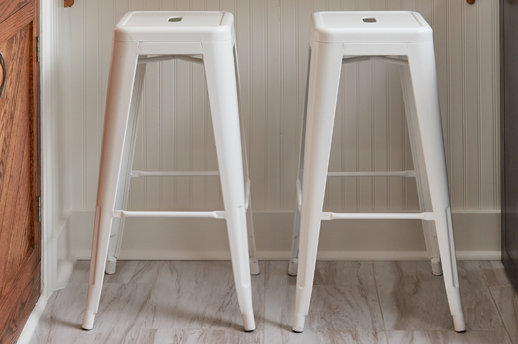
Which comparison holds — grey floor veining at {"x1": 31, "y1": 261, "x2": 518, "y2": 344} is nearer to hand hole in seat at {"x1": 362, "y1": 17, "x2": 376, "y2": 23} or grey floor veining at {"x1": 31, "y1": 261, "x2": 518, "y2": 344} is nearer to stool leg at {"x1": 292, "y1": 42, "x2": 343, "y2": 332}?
stool leg at {"x1": 292, "y1": 42, "x2": 343, "y2": 332}

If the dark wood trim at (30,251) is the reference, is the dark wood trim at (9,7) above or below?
above

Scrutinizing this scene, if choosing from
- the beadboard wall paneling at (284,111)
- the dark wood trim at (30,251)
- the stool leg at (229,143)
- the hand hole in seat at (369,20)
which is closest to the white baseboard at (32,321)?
the dark wood trim at (30,251)

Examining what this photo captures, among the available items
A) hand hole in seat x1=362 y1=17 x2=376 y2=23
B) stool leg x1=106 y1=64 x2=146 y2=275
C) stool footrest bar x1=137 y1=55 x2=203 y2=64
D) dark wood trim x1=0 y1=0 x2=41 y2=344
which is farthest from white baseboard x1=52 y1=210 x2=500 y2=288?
hand hole in seat x1=362 y1=17 x2=376 y2=23

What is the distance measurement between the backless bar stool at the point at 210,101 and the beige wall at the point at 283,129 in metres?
0.34

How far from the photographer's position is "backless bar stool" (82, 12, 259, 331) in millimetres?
1212

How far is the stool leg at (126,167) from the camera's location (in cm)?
155

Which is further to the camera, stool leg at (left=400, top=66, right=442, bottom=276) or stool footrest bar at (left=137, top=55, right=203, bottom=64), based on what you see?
stool leg at (left=400, top=66, right=442, bottom=276)

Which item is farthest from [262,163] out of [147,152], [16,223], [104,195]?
[16,223]

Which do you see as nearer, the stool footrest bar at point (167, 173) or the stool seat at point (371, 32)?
the stool seat at point (371, 32)

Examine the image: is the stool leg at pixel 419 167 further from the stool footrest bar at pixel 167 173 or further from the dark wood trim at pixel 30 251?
the dark wood trim at pixel 30 251

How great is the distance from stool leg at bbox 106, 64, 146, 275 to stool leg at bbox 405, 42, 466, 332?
72cm

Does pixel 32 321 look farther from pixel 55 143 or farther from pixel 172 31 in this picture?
pixel 172 31

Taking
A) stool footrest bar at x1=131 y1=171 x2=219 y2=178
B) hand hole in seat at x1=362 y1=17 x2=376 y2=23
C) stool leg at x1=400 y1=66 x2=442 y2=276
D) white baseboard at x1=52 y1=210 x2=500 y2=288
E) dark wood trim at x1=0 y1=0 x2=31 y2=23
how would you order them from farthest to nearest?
white baseboard at x1=52 y1=210 x2=500 y2=288
stool footrest bar at x1=131 y1=171 x2=219 y2=178
stool leg at x1=400 y1=66 x2=442 y2=276
hand hole in seat at x1=362 y1=17 x2=376 y2=23
dark wood trim at x1=0 y1=0 x2=31 y2=23

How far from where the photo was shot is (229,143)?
127cm
